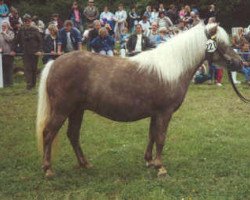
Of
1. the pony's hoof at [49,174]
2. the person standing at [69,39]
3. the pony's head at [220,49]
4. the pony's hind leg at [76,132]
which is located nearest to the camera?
the pony's hoof at [49,174]

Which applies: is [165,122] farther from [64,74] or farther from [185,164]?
[64,74]

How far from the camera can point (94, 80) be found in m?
7.00

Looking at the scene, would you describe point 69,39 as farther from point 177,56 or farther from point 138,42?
point 177,56

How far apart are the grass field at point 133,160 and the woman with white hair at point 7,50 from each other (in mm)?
4092

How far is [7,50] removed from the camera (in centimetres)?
1577

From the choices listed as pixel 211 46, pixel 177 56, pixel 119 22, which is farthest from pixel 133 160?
pixel 119 22

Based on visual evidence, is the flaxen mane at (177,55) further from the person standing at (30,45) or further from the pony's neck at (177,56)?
the person standing at (30,45)

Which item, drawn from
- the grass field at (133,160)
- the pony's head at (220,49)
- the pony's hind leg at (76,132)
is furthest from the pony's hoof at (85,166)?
the pony's head at (220,49)

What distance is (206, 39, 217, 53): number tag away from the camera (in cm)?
720

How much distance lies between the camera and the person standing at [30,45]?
14766mm

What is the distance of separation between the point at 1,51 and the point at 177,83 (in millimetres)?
9669

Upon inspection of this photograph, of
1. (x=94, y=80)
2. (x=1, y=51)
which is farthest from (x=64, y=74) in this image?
(x=1, y=51)

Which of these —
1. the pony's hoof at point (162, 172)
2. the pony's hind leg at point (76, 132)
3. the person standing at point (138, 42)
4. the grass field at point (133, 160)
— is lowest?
the grass field at point (133, 160)

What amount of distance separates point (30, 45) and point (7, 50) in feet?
4.27
